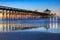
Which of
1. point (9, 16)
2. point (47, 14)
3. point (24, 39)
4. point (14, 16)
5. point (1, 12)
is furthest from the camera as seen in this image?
point (47, 14)

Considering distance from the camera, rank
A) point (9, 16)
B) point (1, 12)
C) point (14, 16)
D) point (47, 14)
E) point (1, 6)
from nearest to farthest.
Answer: point (1, 6)
point (1, 12)
point (9, 16)
point (14, 16)
point (47, 14)

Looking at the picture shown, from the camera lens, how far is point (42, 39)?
11883 mm

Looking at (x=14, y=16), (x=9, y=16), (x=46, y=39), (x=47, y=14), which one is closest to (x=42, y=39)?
(x=46, y=39)

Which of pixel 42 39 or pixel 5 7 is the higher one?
pixel 5 7

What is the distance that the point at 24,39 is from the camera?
1183 centimetres

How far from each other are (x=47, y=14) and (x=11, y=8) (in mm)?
66792

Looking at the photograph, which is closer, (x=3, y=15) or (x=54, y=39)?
(x=54, y=39)

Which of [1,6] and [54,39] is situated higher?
[1,6]

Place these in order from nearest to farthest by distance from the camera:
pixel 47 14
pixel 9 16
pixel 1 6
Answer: pixel 1 6
pixel 9 16
pixel 47 14

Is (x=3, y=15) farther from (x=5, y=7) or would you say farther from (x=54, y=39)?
(x=54, y=39)

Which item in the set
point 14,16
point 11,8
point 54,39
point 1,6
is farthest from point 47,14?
point 54,39

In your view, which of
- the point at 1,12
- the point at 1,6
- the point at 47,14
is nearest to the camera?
the point at 1,6

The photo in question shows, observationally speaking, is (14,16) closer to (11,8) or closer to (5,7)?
(11,8)

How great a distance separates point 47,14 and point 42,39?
13722cm
